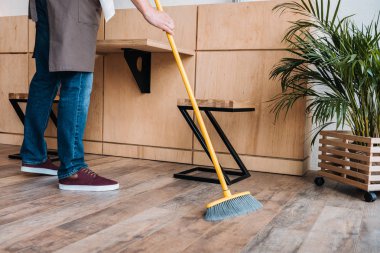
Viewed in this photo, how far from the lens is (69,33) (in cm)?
174

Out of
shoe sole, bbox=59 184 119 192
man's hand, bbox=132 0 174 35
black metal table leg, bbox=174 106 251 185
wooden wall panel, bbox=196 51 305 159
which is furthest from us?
wooden wall panel, bbox=196 51 305 159

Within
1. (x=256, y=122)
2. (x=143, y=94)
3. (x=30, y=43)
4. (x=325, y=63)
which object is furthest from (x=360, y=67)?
(x=30, y=43)

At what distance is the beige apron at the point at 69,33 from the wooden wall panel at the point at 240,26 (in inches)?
36.3

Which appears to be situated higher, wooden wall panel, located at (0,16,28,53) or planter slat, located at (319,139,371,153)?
wooden wall panel, located at (0,16,28,53)

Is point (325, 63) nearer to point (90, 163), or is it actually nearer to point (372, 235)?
point (372, 235)

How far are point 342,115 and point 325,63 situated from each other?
0.25 metres

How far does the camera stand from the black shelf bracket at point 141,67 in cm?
250

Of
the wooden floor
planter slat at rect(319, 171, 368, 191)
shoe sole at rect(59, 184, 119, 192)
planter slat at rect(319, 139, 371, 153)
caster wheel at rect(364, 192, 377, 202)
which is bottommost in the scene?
the wooden floor

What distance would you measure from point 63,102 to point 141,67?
955 mm

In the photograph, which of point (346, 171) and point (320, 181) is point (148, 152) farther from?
point (346, 171)

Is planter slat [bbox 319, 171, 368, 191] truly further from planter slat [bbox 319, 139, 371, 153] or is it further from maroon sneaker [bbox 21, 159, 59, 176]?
maroon sneaker [bbox 21, 159, 59, 176]

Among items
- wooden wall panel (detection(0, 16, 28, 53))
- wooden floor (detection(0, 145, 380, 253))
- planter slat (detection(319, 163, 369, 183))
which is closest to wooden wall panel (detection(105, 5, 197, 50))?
wooden wall panel (detection(0, 16, 28, 53))

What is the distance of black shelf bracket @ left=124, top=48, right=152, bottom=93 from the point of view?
2496 mm

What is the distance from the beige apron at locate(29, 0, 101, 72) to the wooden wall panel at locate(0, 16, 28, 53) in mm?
1566
